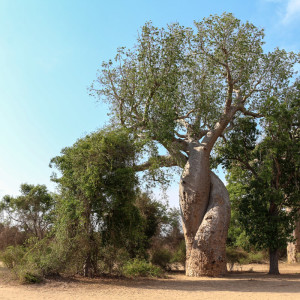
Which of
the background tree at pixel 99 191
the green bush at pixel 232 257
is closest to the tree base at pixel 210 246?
the background tree at pixel 99 191

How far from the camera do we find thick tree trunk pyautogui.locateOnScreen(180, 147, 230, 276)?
10.7m

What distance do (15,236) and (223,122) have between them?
12.8 metres

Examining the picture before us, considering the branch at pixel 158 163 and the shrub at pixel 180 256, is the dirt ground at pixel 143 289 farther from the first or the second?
the shrub at pixel 180 256

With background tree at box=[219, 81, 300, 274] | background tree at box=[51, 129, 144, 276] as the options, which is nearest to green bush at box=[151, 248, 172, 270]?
background tree at box=[219, 81, 300, 274]

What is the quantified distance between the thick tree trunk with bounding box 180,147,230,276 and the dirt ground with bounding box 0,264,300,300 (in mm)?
921

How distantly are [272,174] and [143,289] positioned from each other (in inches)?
292

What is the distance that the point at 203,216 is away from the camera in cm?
1149

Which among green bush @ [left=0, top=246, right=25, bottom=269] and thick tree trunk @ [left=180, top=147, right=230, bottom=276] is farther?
thick tree trunk @ [left=180, top=147, right=230, bottom=276]

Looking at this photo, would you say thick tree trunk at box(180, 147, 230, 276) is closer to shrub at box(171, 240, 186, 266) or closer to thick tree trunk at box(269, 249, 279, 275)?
shrub at box(171, 240, 186, 266)

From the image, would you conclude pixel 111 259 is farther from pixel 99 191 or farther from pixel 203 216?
pixel 203 216

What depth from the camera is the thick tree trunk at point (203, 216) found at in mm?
10730

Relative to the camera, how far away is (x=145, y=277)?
34.6 feet

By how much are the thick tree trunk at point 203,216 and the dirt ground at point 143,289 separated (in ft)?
3.02

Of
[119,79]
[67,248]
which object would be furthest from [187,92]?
[67,248]
